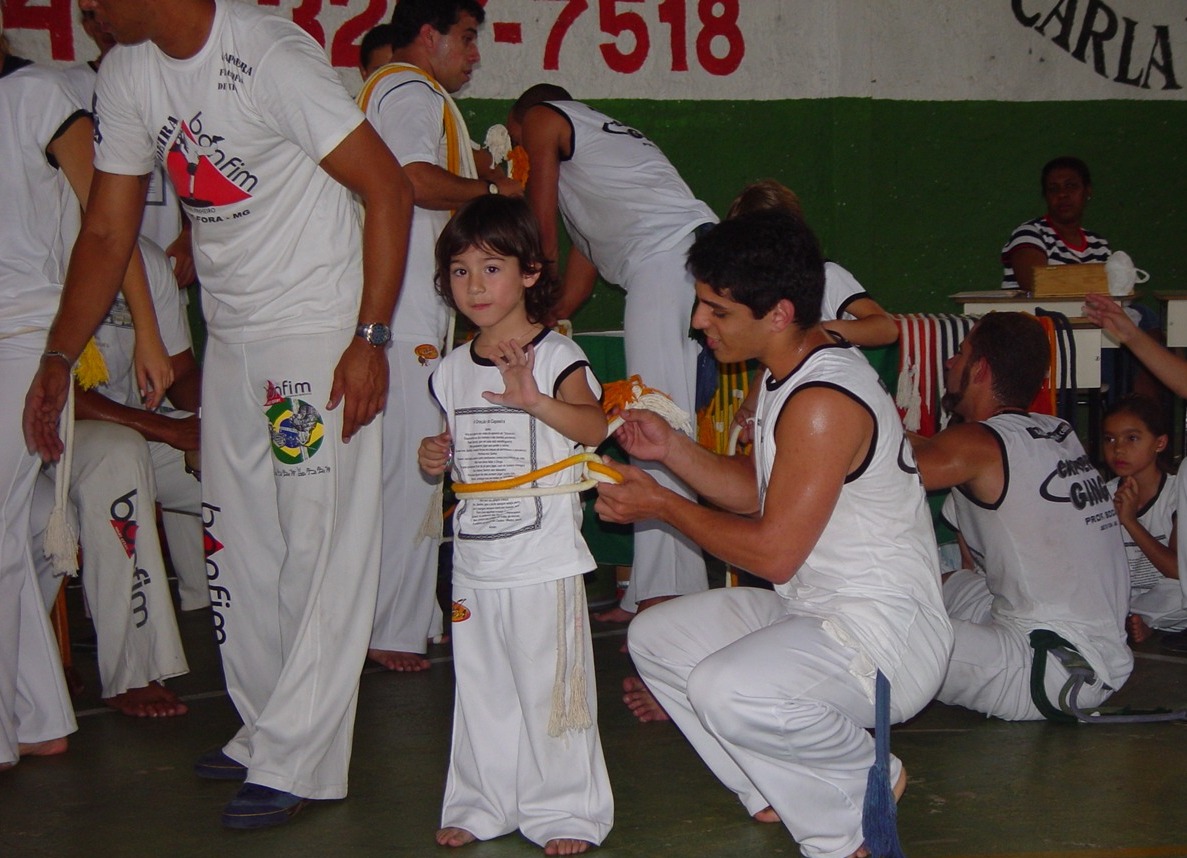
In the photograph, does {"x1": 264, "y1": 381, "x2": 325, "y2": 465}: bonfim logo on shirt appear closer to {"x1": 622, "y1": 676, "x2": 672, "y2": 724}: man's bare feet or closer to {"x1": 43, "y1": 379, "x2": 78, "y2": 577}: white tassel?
{"x1": 43, "y1": 379, "x2": 78, "y2": 577}: white tassel

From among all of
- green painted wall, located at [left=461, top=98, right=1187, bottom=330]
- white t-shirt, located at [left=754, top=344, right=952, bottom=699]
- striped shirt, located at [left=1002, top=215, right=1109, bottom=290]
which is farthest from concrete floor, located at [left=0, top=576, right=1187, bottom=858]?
green painted wall, located at [left=461, top=98, right=1187, bottom=330]

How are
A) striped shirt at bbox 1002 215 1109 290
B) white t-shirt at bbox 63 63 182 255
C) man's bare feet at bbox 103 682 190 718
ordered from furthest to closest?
striped shirt at bbox 1002 215 1109 290 < white t-shirt at bbox 63 63 182 255 < man's bare feet at bbox 103 682 190 718

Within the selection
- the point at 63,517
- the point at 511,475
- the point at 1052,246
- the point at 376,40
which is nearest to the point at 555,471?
the point at 511,475

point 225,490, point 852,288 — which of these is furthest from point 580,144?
point 225,490

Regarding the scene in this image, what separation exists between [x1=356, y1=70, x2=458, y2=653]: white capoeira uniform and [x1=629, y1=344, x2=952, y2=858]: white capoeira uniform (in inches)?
64.3

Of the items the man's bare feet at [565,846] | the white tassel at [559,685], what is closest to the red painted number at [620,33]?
the white tassel at [559,685]

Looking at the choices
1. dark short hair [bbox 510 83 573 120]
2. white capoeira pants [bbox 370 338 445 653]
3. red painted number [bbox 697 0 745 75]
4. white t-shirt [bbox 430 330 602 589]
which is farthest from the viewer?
red painted number [bbox 697 0 745 75]

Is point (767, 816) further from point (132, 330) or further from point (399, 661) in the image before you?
point (132, 330)

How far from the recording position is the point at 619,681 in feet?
14.5

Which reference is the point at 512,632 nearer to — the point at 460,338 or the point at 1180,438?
the point at 460,338

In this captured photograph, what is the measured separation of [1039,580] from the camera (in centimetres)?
391

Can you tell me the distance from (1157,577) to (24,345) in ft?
13.3

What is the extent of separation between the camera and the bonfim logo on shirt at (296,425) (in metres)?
3.18

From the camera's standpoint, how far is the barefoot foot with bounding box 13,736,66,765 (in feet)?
12.4
